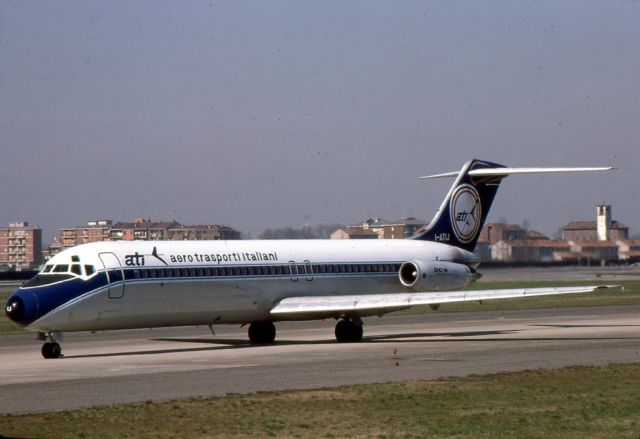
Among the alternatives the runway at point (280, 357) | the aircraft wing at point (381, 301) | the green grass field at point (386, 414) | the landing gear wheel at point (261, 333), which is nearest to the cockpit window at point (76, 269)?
the runway at point (280, 357)

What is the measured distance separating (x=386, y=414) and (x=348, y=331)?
18068 mm

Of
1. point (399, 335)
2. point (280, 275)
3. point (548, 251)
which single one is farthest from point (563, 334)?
point (548, 251)

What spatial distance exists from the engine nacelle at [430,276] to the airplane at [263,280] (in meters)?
0.05

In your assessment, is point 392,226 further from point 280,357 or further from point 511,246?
point 280,357

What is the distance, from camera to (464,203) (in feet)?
143

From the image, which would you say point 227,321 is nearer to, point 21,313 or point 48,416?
point 21,313

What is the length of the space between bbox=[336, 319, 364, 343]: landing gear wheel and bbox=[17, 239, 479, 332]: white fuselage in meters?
1.69

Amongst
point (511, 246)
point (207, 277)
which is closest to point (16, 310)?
point (207, 277)

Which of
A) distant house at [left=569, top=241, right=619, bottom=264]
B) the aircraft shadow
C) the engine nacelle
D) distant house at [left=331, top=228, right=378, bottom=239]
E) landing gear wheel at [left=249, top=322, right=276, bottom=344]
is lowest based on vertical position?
the aircraft shadow

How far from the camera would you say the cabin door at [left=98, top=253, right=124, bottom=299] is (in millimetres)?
32125

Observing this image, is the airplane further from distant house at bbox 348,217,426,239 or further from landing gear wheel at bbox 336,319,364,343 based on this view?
distant house at bbox 348,217,426,239

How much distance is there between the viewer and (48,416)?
1922 centimetres

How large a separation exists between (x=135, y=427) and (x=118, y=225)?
162m

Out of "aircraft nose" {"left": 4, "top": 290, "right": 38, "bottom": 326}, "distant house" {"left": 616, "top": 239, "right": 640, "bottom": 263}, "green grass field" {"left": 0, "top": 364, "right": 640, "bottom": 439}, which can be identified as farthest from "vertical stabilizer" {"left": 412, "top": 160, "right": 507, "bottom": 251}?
"distant house" {"left": 616, "top": 239, "right": 640, "bottom": 263}
